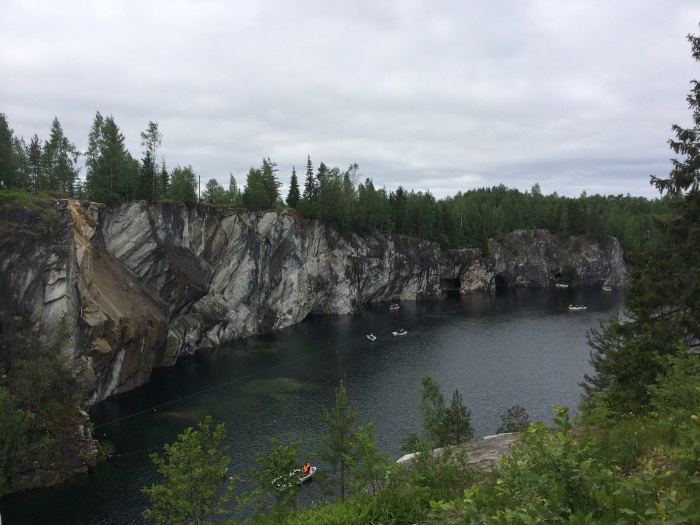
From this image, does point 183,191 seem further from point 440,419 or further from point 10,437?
point 440,419

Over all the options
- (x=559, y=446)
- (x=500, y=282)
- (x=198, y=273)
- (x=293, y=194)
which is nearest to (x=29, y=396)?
(x=198, y=273)

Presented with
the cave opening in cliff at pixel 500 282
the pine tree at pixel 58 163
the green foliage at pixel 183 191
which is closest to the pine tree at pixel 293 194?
the green foliage at pixel 183 191

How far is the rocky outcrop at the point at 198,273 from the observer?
41.9 metres

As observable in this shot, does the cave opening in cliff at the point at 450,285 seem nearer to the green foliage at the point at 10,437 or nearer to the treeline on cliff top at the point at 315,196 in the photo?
the treeline on cliff top at the point at 315,196

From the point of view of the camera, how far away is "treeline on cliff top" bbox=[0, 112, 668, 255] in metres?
58.1

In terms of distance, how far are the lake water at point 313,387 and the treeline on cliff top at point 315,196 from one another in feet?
71.8

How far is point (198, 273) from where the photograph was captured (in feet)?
207

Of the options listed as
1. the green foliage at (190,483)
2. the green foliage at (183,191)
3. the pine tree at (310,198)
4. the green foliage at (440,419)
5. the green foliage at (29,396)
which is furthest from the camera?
the pine tree at (310,198)

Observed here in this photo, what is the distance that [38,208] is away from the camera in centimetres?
4331

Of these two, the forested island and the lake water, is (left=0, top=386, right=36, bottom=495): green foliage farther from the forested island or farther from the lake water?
the lake water

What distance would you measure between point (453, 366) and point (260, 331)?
121ft

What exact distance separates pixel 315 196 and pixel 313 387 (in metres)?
53.1

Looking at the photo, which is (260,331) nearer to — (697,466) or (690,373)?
(690,373)

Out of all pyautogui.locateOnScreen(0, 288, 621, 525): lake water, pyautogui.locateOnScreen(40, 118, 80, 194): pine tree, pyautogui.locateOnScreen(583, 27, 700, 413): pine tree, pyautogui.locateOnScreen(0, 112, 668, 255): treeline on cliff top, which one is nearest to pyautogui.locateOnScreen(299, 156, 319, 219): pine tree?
pyautogui.locateOnScreen(0, 112, 668, 255): treeline on cliff top
